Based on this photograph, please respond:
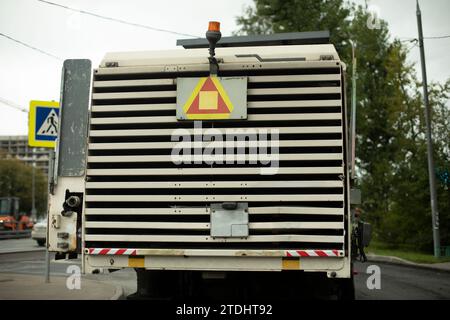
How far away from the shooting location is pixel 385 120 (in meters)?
37.0

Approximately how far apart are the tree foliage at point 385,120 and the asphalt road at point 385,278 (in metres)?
5.23

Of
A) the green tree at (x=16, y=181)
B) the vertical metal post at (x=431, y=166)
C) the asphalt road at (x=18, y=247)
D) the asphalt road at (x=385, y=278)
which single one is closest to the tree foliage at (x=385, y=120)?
the vertical metal post at (x=431, y=166)

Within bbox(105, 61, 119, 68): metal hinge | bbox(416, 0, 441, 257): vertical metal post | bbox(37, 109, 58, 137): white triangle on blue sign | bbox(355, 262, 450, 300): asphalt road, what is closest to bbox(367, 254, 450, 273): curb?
bbox(355, 262, 450, 300): asphalt road

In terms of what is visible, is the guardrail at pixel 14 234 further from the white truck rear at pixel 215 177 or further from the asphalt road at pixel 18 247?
the white truck rear at pixel 215 177

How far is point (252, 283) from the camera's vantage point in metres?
7.16

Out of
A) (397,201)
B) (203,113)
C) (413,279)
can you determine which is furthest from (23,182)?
(203,113)

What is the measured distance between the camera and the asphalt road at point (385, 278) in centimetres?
1118

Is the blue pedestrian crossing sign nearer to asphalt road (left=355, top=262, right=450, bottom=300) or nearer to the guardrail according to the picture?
asphalt road (left=355, top=262, right=450, bottom=300)

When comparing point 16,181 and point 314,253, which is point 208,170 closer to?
point 314,253

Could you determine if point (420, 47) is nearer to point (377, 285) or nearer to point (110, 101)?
point (377, 285)

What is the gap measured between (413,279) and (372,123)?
23.8m

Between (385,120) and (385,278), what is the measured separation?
2379 centimetres

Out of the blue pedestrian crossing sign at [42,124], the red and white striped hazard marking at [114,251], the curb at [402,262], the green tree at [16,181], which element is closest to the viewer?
the red and white striped hazard marking at [114,251]

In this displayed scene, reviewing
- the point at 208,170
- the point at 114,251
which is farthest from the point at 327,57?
the point at 114,251
